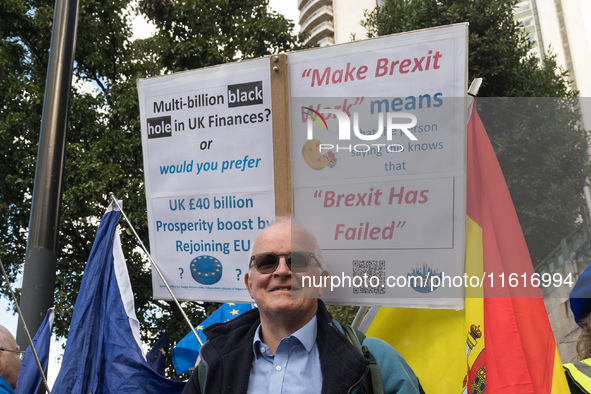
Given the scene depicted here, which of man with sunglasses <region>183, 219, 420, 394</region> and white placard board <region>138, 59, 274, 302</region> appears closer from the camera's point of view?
man with sunglasses <region>183, 219, 420, 394</region>

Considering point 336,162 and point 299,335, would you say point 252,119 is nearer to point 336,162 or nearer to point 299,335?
point 336,162

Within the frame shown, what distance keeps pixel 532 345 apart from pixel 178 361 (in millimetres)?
2677

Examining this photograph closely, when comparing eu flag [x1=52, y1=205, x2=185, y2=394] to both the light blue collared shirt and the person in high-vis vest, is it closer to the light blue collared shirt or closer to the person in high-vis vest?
the light blue collared shirt

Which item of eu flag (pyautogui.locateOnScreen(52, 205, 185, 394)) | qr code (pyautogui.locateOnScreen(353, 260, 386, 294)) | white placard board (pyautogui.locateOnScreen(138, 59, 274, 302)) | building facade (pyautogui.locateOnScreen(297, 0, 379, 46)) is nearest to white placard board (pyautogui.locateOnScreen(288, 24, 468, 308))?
qr code (pyautogui.locateOnScreen(353, 260, 386, 294))

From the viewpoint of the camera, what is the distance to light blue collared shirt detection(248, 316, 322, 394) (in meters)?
2.24

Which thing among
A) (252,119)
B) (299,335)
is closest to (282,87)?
(252,119)

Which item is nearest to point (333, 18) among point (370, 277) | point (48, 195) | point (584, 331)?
point (48, 195)

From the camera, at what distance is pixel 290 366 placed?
2.30 meters

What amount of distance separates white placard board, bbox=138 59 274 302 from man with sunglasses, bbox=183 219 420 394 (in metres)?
0.76

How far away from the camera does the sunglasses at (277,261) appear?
8.27 ft

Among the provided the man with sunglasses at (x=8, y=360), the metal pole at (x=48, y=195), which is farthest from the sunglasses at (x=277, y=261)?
the metal pole at (x=48, y=195)

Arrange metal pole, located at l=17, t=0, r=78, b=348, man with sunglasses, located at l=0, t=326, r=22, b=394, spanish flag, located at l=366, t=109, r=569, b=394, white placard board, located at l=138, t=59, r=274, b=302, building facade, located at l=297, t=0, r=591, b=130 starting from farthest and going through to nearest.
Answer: building facade, located at l=297, t=0, r=591, b=130
metal pole, located at l=17, t=0, r=78, b=348
white placard board, located at l=138, t=59, r=274, b=302
man with sunglasses, located at l=0, t=326, r=22, b=394
spanish flag, located at l=366, t=109, r=569, b=394

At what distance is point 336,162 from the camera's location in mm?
3119

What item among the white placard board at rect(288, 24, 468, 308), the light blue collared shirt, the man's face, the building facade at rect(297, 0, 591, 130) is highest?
the building facade at rect(297, 0, 591, 130)
